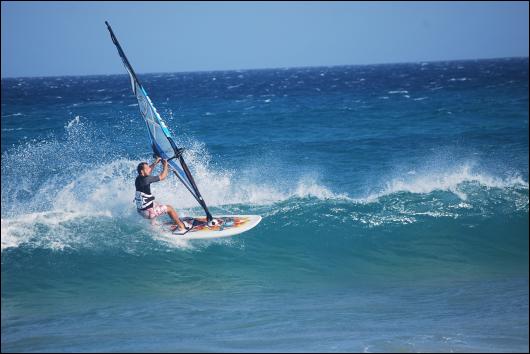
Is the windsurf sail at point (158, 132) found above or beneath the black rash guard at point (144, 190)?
above

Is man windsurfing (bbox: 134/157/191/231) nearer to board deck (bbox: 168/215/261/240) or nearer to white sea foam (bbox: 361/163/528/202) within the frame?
board deck (bbox: 168/215/261/240)

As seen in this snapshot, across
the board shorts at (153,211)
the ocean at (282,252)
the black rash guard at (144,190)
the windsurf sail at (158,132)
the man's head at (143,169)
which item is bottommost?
the ocean at (282,252)

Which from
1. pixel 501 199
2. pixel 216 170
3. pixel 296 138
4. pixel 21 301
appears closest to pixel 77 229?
pixel 21 301

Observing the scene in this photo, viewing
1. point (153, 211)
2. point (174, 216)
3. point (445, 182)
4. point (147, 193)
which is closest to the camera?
point (147, 193)

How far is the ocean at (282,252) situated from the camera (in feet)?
19.9

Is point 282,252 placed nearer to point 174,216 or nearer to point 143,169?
point 174,216

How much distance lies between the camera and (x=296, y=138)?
2083 centimetres

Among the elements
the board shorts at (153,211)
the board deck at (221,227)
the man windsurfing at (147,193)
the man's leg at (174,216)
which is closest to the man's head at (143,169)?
the man windsurfing at (147,193)

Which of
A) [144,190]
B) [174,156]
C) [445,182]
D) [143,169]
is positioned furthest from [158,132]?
[445,182]

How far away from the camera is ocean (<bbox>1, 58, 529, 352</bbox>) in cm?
607

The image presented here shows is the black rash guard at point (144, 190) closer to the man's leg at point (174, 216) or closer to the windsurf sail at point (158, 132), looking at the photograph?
the man's leg at point (174, 216)

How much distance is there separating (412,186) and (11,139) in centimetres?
1561

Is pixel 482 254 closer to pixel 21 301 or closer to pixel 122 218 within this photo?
pixel 122 218

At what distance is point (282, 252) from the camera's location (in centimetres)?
961
